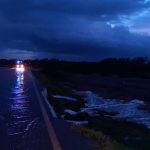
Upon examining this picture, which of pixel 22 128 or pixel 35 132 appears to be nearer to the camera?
pixel 35 132

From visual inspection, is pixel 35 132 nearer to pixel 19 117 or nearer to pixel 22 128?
pixel 22 128

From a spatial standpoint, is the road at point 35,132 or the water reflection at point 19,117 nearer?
the road at point 35,132

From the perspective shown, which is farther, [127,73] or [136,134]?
[127,73]

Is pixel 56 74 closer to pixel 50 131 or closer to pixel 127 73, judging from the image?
pixel 127 73

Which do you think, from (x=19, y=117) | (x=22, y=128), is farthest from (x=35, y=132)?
(x=19, y=117)

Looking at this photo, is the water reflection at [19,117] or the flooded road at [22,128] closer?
the flooded road at [22,128]

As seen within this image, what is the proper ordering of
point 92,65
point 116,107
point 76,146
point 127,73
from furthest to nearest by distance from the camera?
point 92,65 < point 127,73 < point 116,107 < point 76,146

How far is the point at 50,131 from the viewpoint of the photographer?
476 inches

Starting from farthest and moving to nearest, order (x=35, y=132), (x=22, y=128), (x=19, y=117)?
(x=19, y=117) < (x=22, y=128) < (x=35, y=132)

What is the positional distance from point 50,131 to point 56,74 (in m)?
73.8

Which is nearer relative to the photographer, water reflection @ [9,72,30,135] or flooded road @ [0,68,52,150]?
flooded road @ [0,68,52,150]

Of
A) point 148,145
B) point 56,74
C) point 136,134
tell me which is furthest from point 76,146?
point 56,74

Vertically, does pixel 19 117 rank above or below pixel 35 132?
below

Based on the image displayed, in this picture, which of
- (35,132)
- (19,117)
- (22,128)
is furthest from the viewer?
(19,117)
